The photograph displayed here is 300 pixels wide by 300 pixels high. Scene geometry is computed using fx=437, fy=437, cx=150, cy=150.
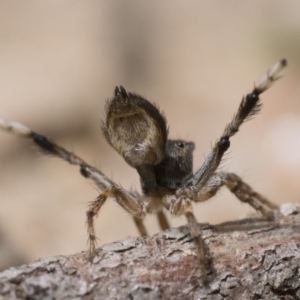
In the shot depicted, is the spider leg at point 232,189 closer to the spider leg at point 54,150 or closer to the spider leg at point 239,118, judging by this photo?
the spider leg at point 239,118

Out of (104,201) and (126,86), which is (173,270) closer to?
(104,201)

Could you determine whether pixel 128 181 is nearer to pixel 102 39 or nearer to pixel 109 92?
pixel 109 92

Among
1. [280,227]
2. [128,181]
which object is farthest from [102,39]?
[280,227]

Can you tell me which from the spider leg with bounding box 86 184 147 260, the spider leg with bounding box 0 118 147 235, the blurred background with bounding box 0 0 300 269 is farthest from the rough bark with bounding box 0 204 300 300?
the blurred background with bounding box 0 0 300 269

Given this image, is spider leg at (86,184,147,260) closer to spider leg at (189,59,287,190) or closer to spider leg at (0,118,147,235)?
spider leg at (0,118,147,235)

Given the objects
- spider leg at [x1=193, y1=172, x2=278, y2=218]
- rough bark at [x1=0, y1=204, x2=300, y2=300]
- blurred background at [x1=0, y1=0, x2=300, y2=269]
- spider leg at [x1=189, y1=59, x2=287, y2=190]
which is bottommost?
rough bark at [x1=0, y1=204, x2=300, y2=300]
